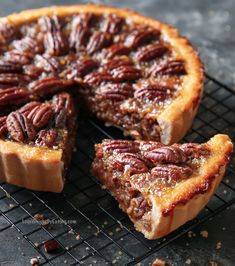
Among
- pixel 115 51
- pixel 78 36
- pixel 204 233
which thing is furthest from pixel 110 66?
pixel 204 233

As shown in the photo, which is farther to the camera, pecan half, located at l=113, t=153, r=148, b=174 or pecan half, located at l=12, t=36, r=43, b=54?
pecan half, located at l=12, t=36, r=43, b=54

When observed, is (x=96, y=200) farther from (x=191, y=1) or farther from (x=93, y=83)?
(x=191, y=1)

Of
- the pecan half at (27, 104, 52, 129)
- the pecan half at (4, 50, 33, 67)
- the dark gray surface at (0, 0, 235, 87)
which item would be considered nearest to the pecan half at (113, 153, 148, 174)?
the pecan half at (27, 104, 52, 129)

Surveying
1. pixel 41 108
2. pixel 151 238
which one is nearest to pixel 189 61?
pixel 41 108

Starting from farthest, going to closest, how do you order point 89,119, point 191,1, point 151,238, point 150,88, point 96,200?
point 191,1, point 89,119, point 150,88, point 96,200, point 151,238

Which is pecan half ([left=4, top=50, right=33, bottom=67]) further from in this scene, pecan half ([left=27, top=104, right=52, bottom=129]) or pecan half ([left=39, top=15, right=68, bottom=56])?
pecan half ([left=27, top=104, right=52, bottom=129])

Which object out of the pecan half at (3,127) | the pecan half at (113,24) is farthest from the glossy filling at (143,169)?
the pecan half at (113,24)
